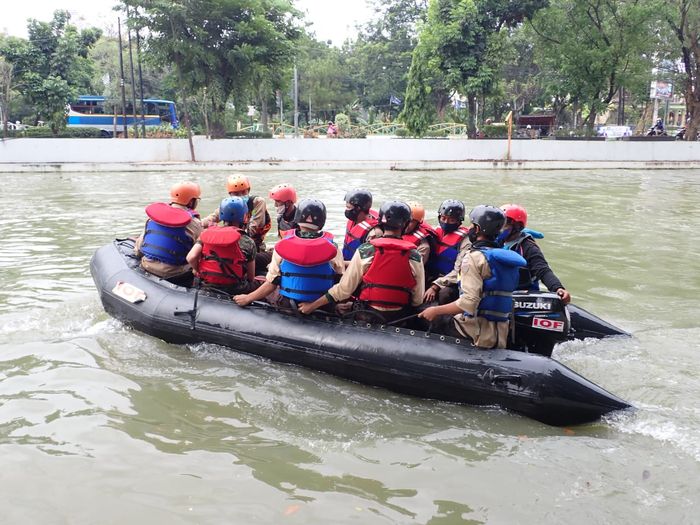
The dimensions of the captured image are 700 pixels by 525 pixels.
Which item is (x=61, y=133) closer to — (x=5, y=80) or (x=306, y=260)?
(x=5, y=80)

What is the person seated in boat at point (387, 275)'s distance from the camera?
14.0 ft

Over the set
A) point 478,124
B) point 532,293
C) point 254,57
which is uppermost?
point 254,57

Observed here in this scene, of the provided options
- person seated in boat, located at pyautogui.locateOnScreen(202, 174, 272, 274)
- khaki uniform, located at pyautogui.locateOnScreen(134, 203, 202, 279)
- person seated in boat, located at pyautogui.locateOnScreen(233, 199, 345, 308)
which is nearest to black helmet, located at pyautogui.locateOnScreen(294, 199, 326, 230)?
person seated in boat, located at pyautogui.locateOnScreen(233, 199, 345, 308)

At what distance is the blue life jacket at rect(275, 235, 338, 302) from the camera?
450 centimetres

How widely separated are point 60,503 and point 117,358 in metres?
1.96

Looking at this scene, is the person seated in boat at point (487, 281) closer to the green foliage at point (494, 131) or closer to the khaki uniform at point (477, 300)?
the khaki uniform at point (477, 300)

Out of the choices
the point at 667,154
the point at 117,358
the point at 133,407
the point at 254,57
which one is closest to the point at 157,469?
the point at 133,407

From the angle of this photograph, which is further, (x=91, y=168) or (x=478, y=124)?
(x=478, y=124)

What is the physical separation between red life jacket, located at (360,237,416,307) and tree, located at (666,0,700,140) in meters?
22.1

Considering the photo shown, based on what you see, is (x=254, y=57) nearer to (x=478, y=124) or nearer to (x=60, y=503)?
(x=478, y=124)

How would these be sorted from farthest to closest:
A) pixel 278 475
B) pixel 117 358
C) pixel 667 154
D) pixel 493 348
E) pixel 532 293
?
1. pixel 667 154
2. pixel 117 358
3. pixel 532 293
4. pixel 493 348
5. pixel 278 475

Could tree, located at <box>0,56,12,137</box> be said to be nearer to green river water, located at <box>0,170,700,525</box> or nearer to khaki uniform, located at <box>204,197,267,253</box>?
green river water, located at <box>0,170,700,525</box>

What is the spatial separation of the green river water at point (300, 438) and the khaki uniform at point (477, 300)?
48cm

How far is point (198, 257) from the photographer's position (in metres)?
5.15
